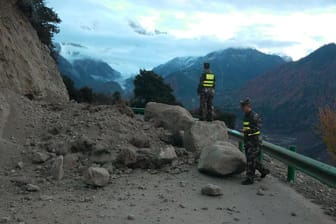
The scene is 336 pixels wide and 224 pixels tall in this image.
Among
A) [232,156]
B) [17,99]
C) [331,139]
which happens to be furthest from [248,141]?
[331,139]

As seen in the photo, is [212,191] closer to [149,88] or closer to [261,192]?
[261,192]

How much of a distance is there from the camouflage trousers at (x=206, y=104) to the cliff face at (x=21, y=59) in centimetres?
550

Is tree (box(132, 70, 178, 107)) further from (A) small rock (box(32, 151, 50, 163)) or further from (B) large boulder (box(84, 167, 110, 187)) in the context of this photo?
(B) large boulder (box(84, 167, 110, 187))

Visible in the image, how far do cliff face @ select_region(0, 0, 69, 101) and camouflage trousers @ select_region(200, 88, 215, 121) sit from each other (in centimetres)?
550

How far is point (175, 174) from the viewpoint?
9.63 meters

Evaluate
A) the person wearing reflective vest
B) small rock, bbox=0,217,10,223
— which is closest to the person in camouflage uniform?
the person wearing reflective vest

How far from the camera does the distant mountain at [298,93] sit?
89.9m

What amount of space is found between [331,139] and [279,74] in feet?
304

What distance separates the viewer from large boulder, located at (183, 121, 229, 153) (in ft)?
37.1

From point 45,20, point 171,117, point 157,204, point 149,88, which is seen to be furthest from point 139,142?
point 149,88

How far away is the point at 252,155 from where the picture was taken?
9.16 meters

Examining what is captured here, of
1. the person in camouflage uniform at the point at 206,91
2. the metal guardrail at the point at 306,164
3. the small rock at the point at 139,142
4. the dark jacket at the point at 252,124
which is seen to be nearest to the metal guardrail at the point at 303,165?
the metal guardrail at the point at 306,164

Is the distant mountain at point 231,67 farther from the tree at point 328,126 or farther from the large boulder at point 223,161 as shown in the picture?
the large boulder at point 223,161

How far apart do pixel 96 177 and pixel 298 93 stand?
105 meters
